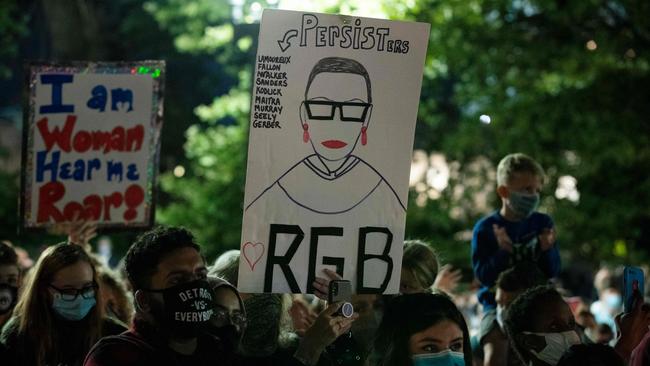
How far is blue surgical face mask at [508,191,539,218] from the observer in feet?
22.0

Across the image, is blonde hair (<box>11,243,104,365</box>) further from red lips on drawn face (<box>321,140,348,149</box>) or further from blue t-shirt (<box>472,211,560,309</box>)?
blue t-shirt (<box>472,211,560,309</box>)

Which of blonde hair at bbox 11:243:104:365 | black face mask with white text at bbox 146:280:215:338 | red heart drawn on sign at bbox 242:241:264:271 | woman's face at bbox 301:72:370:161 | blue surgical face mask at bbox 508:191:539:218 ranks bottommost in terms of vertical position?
blonde hair at bbox 11:243:104:365

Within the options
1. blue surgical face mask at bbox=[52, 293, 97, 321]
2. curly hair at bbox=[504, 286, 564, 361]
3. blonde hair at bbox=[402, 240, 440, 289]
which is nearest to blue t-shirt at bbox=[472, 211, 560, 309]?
blonde hair at bbox=[402, 240, 440, 289]

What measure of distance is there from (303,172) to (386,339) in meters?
0.83

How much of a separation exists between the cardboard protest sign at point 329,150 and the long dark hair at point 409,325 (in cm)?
16

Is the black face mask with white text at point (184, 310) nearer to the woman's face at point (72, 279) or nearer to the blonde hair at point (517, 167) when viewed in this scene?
the woman's face at point (72, 279)

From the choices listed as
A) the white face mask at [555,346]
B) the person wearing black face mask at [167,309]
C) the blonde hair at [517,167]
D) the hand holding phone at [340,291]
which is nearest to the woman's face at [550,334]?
the white face mask at [555,346]

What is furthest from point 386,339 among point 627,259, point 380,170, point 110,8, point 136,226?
point 110,8

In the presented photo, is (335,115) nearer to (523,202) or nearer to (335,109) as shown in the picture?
(335,109)

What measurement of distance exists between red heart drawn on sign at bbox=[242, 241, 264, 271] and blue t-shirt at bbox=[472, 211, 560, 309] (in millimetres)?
2279

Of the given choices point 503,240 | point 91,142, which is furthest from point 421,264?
point 91,142

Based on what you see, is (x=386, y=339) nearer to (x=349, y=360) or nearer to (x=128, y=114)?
(x=349, y=360)

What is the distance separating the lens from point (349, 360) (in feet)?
15.4

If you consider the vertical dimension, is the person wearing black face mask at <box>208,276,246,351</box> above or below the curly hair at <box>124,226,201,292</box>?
below
